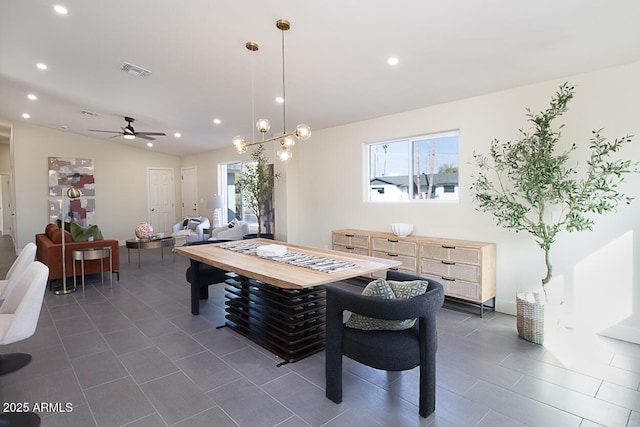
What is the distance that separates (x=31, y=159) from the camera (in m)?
7.89

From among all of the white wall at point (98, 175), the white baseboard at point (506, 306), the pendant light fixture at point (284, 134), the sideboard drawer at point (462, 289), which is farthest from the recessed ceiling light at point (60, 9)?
the white wall at point (98, 175)

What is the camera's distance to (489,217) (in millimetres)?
3943

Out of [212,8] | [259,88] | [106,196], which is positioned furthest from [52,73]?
[106,196]

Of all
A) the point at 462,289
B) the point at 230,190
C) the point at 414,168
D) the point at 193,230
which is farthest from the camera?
the point at 230,190

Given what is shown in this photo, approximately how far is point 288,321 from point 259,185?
175 inches

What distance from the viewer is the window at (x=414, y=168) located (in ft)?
14.5

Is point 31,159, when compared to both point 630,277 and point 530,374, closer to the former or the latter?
point 530,374

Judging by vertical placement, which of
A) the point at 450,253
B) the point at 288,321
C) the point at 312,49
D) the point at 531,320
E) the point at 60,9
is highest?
the point at 60,9

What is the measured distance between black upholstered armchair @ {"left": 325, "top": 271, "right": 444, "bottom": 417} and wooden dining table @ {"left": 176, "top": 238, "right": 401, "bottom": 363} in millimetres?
357

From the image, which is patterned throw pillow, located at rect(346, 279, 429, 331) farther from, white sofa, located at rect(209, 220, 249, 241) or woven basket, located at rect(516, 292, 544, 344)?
white sofa, located at rect(209, 220, 249, 241)

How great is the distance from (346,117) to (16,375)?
4.75m

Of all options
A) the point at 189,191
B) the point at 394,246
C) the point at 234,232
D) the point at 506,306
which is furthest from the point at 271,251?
the point at 189,191

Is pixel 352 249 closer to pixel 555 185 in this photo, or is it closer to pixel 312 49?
pixel 555 185

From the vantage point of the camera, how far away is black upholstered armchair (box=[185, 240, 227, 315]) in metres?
3.85
